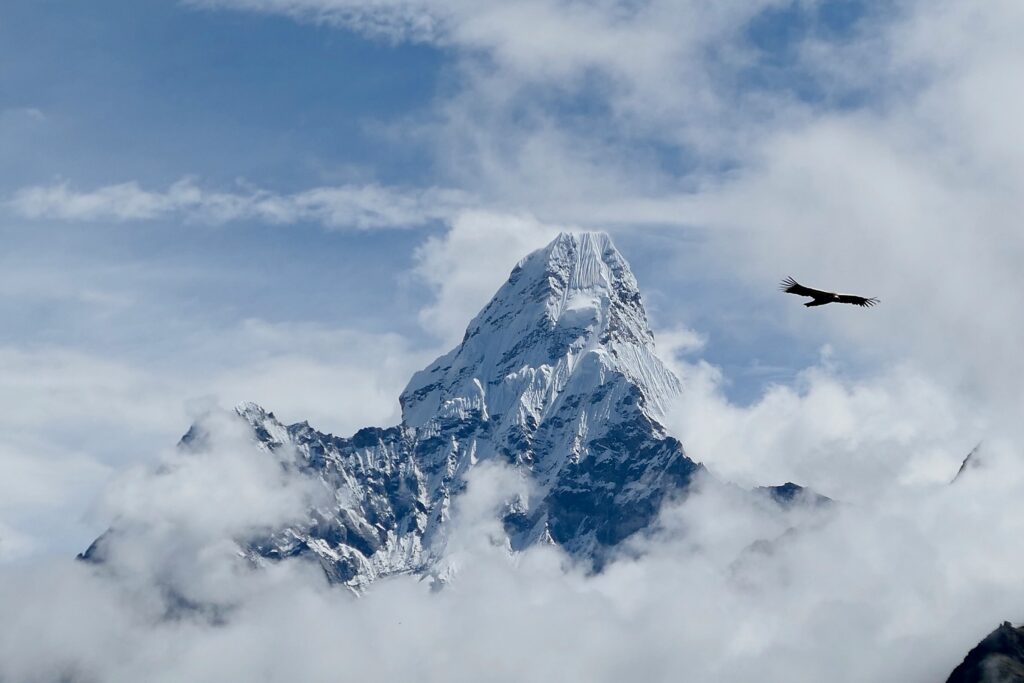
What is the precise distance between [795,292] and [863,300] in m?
5.63

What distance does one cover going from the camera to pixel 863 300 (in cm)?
13425

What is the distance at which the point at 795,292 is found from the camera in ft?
435
